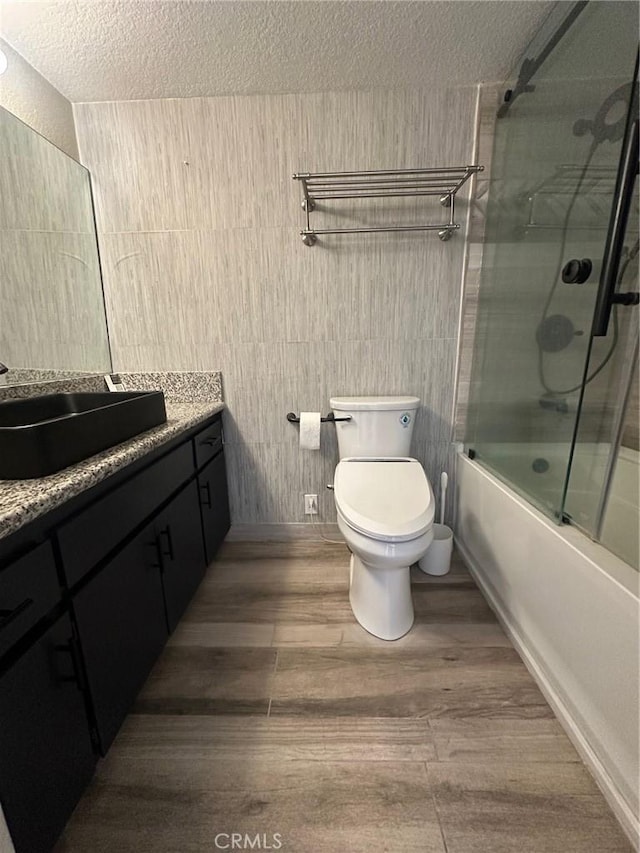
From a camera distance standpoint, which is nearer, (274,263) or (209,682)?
(209,682)

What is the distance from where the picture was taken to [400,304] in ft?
5.41

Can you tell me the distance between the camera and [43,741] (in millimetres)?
653

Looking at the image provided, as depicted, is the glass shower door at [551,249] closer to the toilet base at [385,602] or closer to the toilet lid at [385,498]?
the toilet lid at [385,498]

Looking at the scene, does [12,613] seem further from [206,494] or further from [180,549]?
[206,494]

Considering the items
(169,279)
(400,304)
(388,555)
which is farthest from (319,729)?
(169,279)

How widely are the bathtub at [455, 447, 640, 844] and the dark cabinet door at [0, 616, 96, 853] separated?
1.23m

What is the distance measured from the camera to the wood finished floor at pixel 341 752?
2.50 feet

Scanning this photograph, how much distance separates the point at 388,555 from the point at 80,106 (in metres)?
2.31

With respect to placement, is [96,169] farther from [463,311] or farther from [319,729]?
[319,729]

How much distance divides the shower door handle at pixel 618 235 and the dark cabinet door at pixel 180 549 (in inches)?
56.8

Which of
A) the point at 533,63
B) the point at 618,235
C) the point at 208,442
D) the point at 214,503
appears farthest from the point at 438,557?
the point at 533,63

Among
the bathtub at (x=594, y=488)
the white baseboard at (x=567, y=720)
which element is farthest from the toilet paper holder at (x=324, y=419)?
the white baseboard at (x=567, y=720)

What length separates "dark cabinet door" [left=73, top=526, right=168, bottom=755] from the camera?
79cm

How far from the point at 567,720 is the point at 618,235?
1322 millimetres
